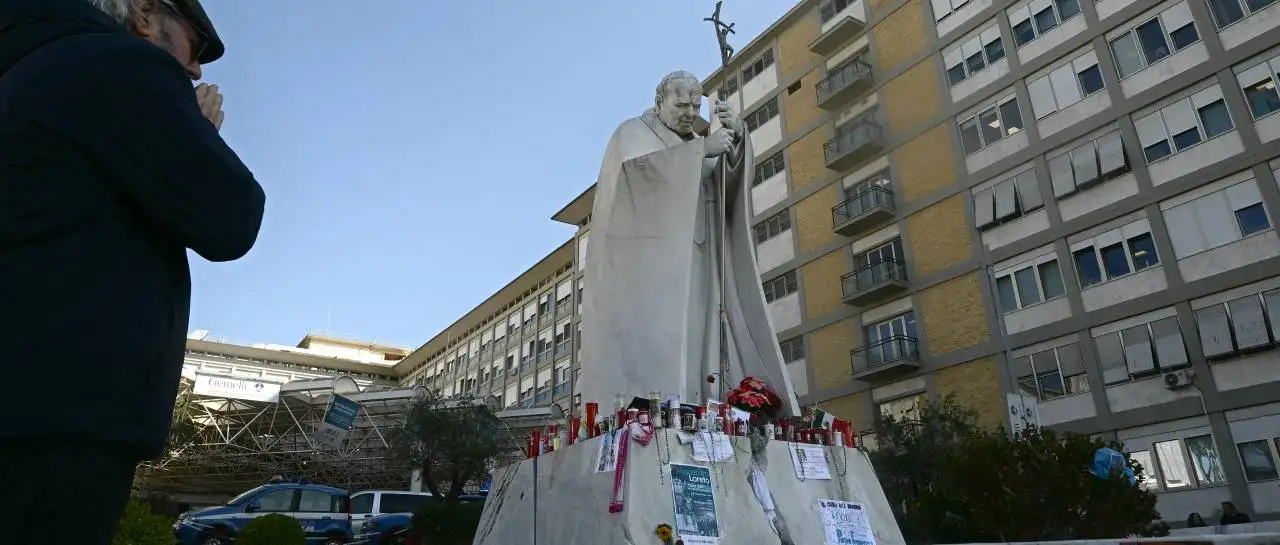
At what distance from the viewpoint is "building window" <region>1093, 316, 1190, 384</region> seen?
2214 cm

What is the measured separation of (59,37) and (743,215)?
22.0 feet

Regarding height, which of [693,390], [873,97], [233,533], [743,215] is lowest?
[233,533]

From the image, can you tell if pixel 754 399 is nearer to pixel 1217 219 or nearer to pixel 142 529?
pixel 142 529

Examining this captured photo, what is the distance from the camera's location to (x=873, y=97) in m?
32.7

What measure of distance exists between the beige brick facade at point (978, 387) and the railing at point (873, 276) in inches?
152

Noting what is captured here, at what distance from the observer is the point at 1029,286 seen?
26.1 meters

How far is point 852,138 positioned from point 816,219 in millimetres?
3450

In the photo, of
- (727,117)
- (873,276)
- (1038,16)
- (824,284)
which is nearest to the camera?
(727,117)

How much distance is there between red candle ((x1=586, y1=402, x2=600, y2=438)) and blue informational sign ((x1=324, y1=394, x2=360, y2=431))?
80.1 feet

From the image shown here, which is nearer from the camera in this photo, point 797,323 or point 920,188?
point 920,188

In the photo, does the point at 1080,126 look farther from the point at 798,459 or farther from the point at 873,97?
the point at 798,459

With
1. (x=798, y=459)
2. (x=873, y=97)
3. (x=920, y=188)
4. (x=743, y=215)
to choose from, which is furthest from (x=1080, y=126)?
(x=798, y=459)

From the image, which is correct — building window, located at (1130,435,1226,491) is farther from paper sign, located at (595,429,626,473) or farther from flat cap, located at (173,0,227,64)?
flat cap, located at (173,0,227,64)

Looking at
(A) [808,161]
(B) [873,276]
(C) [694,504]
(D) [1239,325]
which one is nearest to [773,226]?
(A) [808,161]
